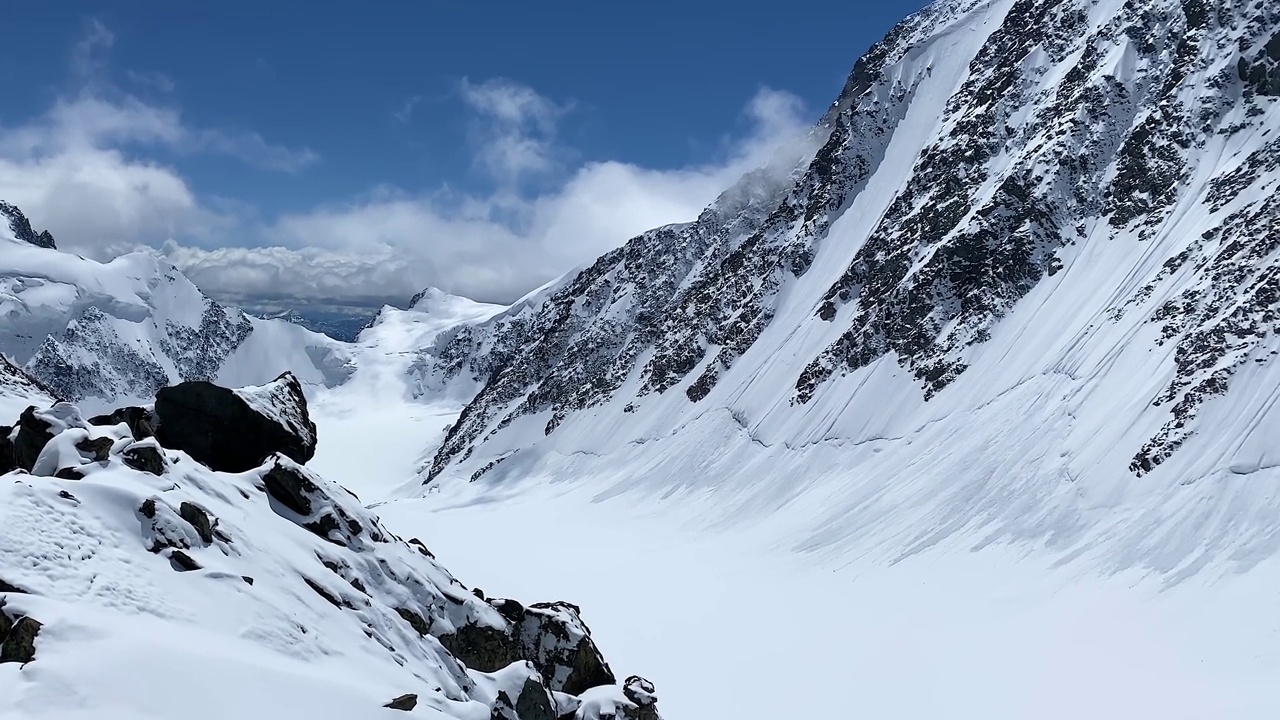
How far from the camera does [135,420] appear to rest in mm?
23062

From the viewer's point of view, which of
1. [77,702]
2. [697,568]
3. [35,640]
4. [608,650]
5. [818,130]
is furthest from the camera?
[818,130]

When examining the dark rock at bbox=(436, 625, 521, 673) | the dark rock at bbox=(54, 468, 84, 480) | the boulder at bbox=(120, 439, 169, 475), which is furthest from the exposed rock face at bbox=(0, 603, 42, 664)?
the dark rock at bbox=(436, 625, 521, 673)

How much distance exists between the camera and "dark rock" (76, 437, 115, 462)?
17.1m

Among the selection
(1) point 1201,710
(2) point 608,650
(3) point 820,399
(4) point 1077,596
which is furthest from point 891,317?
(1) point 1201,710

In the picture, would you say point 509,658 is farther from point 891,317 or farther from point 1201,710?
point 891,317

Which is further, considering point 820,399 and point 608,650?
point 820,399

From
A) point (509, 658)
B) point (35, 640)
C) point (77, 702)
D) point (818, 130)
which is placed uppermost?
point (818, 130)

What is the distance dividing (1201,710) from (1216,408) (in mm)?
22976

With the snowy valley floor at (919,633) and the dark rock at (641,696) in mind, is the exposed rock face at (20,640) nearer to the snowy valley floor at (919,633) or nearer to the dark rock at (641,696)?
the dark rock at (641,696)

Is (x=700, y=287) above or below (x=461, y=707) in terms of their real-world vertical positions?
above

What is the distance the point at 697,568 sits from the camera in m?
66.2

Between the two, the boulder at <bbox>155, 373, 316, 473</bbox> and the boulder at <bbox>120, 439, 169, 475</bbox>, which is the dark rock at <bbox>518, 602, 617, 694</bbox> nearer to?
the boulder at <bbox>155, 373, 316, 473</bbox>

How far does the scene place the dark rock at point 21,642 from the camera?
35.6 ft

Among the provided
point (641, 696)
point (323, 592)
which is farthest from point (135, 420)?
point (641, 696)
